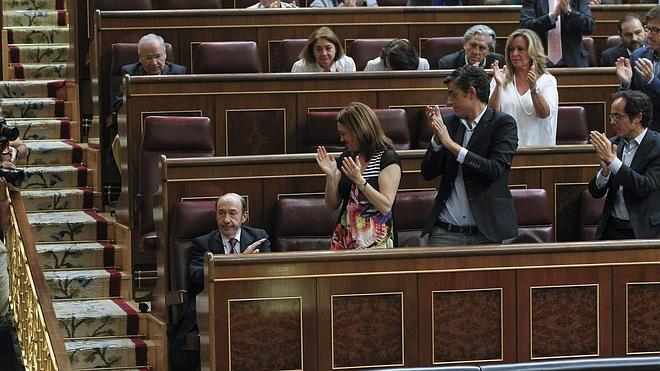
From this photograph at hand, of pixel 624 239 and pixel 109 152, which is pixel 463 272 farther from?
pixel 109 152

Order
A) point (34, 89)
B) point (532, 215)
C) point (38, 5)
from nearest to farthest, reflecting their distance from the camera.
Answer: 1. point (532, 215)
2. point (34, 89)
3. point (38, 5)

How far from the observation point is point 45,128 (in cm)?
535

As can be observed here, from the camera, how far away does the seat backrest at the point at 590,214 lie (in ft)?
13.6

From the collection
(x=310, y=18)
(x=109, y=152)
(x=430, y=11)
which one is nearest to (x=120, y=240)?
(x=109, y=152)

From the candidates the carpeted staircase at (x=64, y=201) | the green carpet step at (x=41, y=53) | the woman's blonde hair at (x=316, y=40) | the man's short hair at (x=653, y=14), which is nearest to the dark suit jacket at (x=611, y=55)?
the man's short hair at (x=653, y=14)

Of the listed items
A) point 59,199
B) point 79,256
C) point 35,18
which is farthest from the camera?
point 35,18

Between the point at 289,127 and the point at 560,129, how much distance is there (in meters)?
0.90

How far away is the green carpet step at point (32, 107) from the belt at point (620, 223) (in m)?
2.55

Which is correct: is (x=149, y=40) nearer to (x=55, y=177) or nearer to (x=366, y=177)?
(x=55, y=177)

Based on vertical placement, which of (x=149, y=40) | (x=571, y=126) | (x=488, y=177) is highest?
(x=149, y=40)

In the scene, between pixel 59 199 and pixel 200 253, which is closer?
pixel 200 253

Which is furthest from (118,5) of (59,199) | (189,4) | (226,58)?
(59,199)

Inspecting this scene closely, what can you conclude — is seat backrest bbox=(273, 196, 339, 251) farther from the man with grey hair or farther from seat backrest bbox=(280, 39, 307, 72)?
seat backrest bbox=(280, 39, 307, 72)

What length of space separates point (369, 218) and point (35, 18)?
2.92 metres
